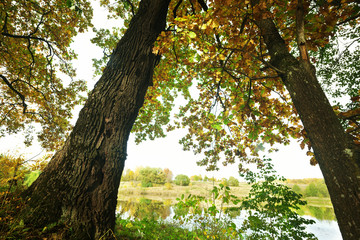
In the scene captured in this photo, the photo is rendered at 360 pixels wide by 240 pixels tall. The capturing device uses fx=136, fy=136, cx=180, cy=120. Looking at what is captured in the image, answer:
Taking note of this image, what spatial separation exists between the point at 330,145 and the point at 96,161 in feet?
8.42

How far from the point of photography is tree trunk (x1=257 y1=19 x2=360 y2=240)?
115 cm

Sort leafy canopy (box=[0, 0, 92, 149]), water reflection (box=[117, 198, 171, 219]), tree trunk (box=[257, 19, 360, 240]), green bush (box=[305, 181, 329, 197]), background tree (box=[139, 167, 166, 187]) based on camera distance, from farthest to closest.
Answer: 1. background tree (box=[139, 167, 166, 187])
2. green bush (box=[305, 181, 329, 197])
3. water reflection (box=[117, 198, 171, 219])
4. leafy canopy (box=[0, 0, 92, 149])
5. tree trunk (box=[257, 19, 360, 240])

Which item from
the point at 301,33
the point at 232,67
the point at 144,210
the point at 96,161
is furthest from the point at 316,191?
the point at 96,161

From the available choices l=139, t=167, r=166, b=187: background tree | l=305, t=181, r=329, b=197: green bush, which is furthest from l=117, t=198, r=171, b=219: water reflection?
l=305, t=181, r=329, b=197: green bush

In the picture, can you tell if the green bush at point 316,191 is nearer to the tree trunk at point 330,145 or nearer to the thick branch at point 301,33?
the tree trunk at point 330,145

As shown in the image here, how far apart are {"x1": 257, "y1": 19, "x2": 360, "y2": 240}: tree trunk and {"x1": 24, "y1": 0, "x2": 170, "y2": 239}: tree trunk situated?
2.29 metres

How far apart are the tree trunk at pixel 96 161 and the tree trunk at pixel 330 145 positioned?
2286 millimetres

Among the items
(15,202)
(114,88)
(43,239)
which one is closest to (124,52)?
(114,88)

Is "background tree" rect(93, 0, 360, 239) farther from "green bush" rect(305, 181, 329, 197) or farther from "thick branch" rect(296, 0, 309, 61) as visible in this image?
"green bush" rect(305, 181, 329, 197)

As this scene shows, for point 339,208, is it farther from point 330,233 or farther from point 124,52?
point 330,233

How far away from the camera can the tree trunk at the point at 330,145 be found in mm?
1150

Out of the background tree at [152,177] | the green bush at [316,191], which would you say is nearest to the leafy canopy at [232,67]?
the green bush at [316,191]

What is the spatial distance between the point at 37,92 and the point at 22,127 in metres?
2.73

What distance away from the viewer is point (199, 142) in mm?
6609
